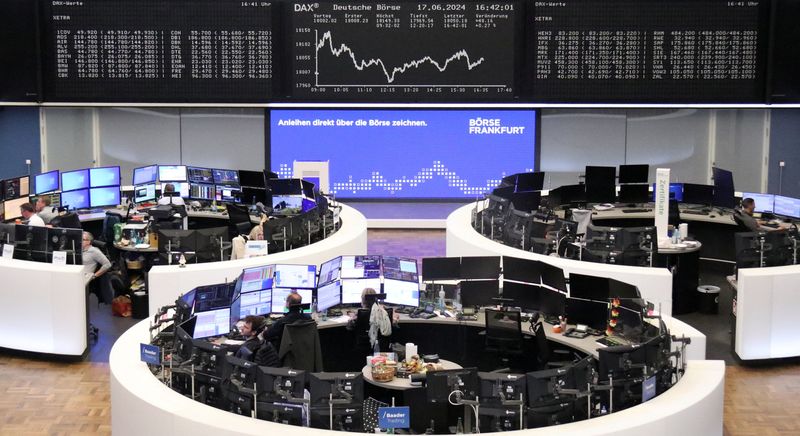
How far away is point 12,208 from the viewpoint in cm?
1436

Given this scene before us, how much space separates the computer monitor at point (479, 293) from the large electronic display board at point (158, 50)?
6.42 metres

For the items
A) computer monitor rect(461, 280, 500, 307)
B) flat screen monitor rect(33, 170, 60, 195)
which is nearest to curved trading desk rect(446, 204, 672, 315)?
computer monitor rect(461, 280, 500, 307)

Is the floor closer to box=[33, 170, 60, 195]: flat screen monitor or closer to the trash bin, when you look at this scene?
the trash bin

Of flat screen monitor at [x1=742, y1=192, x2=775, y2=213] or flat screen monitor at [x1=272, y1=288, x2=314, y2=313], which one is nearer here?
flat screen monitor at [x1=272, y1=288, x2=314, y2=313]

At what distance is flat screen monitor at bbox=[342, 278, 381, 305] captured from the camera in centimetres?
1075

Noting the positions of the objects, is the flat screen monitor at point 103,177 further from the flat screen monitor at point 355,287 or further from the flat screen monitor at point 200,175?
the flat screen monitor at point 355,287

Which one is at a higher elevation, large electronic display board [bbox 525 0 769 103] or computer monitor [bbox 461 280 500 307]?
large electronic display board [bbox 525 0 769 103]

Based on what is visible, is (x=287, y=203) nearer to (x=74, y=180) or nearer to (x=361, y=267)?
(x=74, y=180)

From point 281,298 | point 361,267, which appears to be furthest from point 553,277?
point 281,298

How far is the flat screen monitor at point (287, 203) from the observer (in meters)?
15.0

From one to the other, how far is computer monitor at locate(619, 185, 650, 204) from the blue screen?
7.61 feet

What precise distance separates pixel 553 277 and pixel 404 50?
21.1ft

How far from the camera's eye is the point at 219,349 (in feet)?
26.6

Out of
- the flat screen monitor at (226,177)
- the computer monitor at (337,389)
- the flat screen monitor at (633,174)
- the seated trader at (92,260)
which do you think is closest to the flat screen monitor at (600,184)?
the flat screen monitor at (633,174)
